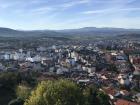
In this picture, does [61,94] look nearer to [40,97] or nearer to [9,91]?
[40,97]

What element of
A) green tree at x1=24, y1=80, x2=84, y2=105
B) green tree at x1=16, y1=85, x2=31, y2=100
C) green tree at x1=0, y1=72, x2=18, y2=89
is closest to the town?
green tree at x1=0, y1=72, x2=18, y2=89

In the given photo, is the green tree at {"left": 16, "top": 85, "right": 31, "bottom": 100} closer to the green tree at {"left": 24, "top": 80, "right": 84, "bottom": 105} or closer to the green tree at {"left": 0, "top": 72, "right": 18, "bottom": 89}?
the green tree at {"left": 0, "top": 72, "right": 18, "bottom": 89}

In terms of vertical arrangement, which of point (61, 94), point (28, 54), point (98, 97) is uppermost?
point (61, 94)

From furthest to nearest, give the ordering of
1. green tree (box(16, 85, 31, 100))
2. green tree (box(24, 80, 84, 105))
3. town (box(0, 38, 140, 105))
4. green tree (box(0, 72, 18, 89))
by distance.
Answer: town (box(0, 38, 140, 105))
green tree (box(0, 72, 18, 89))
green tree (box(16, 85, 31, 100))
green tree (box(24, 80, 84, 105))

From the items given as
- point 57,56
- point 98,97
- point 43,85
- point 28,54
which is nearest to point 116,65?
point 57,56

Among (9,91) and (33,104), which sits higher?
(33,104)

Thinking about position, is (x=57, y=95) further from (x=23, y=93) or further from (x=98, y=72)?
(x=98, y=72)

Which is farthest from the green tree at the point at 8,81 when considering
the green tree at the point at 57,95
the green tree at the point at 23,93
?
the green tree at the point at 57,95

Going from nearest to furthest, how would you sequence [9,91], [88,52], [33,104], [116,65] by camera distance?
[33,104] < [9,91] < [116,65] < [88,52]

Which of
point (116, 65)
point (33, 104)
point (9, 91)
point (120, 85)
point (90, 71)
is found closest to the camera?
point (33, 104)
